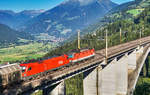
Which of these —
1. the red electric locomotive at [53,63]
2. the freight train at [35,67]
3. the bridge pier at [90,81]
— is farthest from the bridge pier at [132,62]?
the bridge pier at [90,81]

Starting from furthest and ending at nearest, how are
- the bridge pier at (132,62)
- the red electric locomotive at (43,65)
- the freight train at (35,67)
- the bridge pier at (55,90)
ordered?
the bridge pier at (132,62), the bridge pier at (55,90), the red electric locomotive at (43,65), the freight train at (35,67)

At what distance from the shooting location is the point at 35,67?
115 ft

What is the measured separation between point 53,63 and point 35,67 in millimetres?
6118

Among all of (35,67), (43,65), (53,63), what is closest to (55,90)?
(35,67)

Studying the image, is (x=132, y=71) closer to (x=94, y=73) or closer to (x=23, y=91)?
(x=94, y=73)

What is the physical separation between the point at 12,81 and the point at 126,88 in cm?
4199

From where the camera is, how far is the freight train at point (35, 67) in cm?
2852

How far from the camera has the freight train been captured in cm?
2852

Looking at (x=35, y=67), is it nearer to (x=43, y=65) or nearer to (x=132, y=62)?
(x=43, y=65)

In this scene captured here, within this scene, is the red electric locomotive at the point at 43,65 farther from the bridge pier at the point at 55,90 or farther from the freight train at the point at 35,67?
the bridge pier at the point at 55,90

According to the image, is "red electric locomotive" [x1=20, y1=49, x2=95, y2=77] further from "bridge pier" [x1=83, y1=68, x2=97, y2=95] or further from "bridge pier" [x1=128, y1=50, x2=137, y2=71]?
"bridge pier" [x1=128, y1=50, x2=137, y2=71]

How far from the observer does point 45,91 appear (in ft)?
112

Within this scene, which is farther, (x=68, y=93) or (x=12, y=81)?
(x=68, y=93)

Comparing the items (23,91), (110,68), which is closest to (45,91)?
(23,91)
